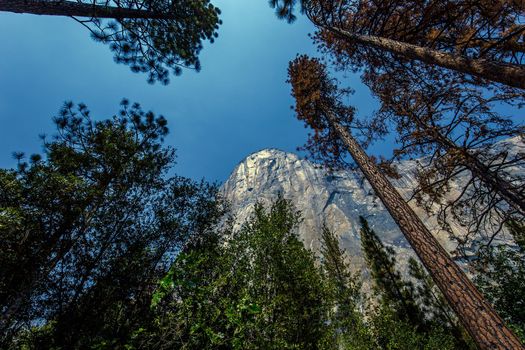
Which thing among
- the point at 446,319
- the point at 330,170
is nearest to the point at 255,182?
the point at 446,319

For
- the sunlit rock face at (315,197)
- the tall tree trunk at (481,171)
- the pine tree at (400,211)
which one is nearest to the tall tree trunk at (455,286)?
the pine tree at (400,211)

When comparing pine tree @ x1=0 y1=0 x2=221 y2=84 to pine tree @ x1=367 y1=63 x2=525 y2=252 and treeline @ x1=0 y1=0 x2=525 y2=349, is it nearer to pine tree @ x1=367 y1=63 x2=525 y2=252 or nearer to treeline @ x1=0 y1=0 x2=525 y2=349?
treeline @ x1=0 y1=0 x2=525 y2=349

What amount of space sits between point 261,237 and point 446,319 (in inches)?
688

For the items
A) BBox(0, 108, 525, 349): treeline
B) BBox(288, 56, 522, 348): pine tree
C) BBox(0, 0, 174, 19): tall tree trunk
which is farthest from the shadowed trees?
BBox(288, 56, 522, 348): pine tree

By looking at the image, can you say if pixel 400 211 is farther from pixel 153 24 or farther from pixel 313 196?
pixel 313 196

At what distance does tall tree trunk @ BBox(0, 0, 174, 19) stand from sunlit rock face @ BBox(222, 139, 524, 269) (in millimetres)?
61405

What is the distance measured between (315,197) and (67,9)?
84.4m

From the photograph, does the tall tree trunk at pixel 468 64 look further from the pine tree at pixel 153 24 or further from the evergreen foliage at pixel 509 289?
the evergreen foliage at pixel 509 289

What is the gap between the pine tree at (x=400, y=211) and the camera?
2977 mm

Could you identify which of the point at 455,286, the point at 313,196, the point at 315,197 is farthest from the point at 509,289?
the point at 313,196

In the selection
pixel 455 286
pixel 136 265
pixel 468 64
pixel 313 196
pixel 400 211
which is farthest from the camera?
pixel 313 196

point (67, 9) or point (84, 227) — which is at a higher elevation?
point (67, 9)

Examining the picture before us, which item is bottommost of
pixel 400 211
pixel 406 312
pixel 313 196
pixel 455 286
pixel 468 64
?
pixel 455 286

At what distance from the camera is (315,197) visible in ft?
281
